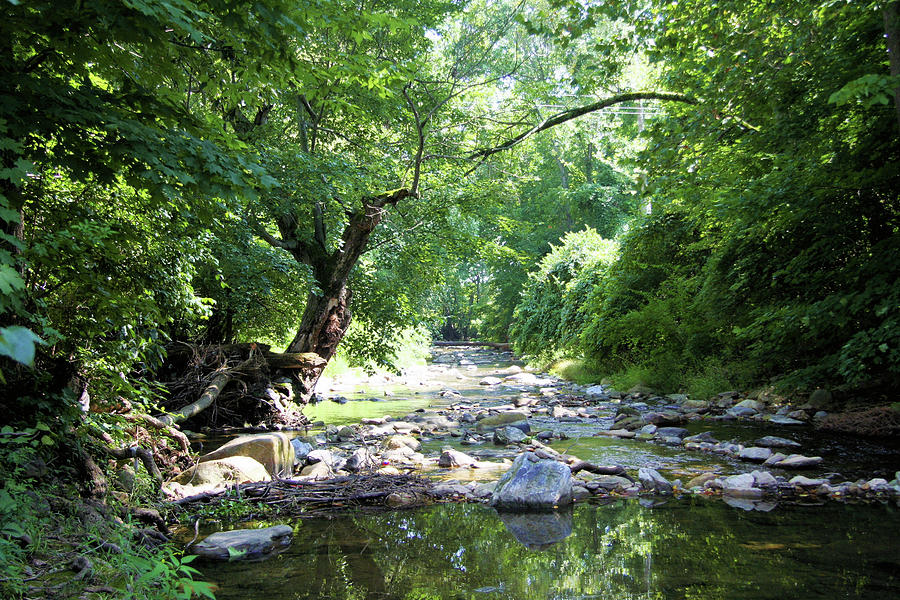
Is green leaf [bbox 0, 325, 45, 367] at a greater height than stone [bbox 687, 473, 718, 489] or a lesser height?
greater

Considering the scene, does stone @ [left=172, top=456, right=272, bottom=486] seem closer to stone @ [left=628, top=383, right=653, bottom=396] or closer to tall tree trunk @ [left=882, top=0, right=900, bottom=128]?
tall tree trunk @ [left=882, top=0, right=900, bottom=128]

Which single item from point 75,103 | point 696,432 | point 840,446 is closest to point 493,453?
point 696,432

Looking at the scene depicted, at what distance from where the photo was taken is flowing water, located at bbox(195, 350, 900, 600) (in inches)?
121

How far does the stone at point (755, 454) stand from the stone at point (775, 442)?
0.46 metres

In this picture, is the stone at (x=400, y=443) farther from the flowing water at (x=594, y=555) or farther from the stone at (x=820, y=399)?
the stone at (x=820, y=399)

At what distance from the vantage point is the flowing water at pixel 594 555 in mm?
3076

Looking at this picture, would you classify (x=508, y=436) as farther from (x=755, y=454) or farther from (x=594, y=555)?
(x=594, y=555)

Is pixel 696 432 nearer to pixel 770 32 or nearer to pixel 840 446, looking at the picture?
pixel 840 446

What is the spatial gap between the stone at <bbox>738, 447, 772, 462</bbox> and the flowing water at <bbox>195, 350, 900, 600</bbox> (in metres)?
0.86

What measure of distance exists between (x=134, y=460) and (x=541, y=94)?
6.68 metres

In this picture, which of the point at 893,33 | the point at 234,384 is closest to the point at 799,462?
the point at 893,33

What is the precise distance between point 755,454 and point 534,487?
2.82 m

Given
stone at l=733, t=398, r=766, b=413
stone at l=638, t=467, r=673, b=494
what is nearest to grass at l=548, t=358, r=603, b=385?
A: stone at l=733, t=398, r=766, b=413

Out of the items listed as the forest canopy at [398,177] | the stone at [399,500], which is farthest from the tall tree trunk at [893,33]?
the stone at [399,500]
